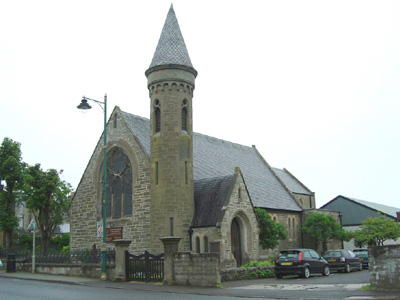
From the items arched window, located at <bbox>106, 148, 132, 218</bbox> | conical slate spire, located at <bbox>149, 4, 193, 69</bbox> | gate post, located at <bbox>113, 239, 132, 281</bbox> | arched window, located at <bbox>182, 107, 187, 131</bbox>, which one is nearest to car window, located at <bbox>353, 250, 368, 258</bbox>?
arched window, located at <bbox>182, 107, 187, 131</bbox>

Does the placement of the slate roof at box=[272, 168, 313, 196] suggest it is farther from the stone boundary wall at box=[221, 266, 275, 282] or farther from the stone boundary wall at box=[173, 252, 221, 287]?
the stone boundary wall at box=[173, 252, 221, 287]

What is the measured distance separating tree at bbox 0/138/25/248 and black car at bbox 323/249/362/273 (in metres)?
25.3

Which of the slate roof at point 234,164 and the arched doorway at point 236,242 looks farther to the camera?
the slate roof at point 234,164

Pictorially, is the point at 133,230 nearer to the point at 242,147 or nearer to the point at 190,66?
the point at 190,66

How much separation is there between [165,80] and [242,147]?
58.6 feet

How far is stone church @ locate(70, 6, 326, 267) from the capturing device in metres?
27.3

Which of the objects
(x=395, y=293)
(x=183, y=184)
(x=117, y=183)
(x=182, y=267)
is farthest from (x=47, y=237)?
(x=395, y=293)

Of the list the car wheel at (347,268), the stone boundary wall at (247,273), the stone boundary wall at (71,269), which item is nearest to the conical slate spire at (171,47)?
the stone boundary wall at (71,269)

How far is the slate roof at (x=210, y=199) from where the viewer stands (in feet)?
88.3

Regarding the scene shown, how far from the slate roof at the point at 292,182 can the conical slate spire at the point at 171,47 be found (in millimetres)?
21840

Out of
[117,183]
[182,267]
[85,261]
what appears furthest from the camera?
[117,183]

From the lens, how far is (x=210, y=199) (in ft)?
91.9

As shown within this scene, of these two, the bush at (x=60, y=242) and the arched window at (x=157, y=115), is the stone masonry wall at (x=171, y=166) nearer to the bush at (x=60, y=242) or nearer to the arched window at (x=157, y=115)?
the arched window at (x=157, y=115)

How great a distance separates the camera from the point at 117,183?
31.9 meters
